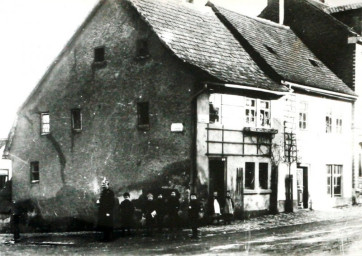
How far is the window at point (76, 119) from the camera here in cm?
2641

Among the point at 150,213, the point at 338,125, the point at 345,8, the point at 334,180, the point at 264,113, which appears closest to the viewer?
the point at 150,213

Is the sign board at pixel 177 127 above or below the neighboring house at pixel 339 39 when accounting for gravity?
below

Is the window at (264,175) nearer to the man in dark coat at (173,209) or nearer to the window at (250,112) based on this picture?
the window at (250,112)

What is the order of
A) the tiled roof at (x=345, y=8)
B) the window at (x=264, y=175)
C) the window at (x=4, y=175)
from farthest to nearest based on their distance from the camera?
the window at (x=4, y=175) → the tiled roof at (x=345, y=8) → the window at (x=264, y=175)

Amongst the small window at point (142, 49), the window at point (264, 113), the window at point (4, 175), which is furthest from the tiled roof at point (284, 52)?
the window at point (4, 175)

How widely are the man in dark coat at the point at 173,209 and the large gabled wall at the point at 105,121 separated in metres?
0.92

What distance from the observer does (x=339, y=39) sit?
30875 mm

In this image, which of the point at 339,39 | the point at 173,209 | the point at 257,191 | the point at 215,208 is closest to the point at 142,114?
the point at 173,209

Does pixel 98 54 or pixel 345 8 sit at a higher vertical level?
pixel 345 8

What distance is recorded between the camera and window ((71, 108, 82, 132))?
86.6 feet

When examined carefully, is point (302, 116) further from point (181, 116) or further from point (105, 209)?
point (105, 209)

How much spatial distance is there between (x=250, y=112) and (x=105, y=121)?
6.29 meters

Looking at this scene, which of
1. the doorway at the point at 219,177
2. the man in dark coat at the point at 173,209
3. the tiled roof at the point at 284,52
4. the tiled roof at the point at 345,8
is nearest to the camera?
the man in dark coat at the point at 173,209

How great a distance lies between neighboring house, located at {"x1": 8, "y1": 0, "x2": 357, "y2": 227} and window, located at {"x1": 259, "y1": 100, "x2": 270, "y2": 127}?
0.16 ft
